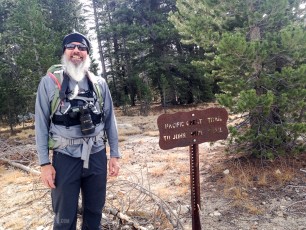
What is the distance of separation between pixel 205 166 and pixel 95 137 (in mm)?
4450

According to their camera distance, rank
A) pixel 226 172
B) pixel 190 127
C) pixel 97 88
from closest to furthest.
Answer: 1. pixel 97 88
2. pixel 190 127
3. pixel 226 172

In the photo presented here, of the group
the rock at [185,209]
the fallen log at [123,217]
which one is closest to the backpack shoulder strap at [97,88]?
the fallen log at [123,217]

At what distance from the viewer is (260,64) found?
597 cm

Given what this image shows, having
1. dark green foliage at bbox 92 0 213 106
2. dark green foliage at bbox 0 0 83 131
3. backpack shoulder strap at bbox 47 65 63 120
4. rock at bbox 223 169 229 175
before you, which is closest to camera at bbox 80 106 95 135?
backpack shoulder strap at bbox 47 65 63 120

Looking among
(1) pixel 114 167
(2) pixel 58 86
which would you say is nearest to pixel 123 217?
(1) pixel 114 167

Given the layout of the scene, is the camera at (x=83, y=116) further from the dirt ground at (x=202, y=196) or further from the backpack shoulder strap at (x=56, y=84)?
the dirt ground at (x=202, y=196)

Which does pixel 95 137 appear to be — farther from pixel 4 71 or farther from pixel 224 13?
pixel 4 71

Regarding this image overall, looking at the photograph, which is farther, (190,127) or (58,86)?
(190,127)

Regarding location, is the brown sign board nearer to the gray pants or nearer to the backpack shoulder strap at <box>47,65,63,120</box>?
the gray pants

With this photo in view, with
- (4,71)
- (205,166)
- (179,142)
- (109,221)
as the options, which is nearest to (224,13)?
(205,166)

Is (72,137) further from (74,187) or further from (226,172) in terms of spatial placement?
(226,172)

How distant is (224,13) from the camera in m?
6.41

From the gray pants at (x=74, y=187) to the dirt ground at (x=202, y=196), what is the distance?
1089mm

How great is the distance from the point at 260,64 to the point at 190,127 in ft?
9.73
